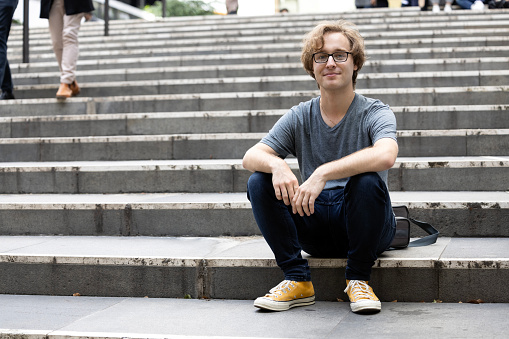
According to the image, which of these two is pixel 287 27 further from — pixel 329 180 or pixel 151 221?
pixel 329 180

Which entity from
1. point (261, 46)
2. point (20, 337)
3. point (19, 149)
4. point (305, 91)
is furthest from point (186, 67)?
point (20, 337)

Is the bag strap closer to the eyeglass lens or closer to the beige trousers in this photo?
the eyeglass lens

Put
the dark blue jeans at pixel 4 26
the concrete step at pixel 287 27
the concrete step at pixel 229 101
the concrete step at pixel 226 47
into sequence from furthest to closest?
the concrete step at pixel 287 27
the concrete step at pixel 226 47
the dark blue jeans at pixel 4 26
the concrete step at pixel 229 101

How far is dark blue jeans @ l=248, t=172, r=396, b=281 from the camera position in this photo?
8.66 ft

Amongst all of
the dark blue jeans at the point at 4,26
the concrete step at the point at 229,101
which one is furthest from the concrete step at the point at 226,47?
the dark blue jeans at the point at 4,26

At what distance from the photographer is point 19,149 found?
5188 mm

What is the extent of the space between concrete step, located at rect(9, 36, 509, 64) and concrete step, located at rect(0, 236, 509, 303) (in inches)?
179

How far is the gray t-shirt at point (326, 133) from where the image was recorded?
288 cm

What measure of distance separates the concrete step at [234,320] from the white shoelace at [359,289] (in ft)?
0.25

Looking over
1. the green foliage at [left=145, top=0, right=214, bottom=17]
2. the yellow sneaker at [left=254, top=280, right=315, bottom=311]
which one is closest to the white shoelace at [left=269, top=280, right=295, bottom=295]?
the yellow sneaker at [left=254, top=280, right=315, bottom=311]

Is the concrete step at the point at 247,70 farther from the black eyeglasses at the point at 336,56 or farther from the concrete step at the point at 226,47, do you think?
the black eyeglasses at the point at 336,56

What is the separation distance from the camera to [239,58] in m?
7.55

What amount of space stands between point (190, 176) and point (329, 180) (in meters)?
1.68

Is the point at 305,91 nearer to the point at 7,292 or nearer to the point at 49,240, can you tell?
the point at 49,240
